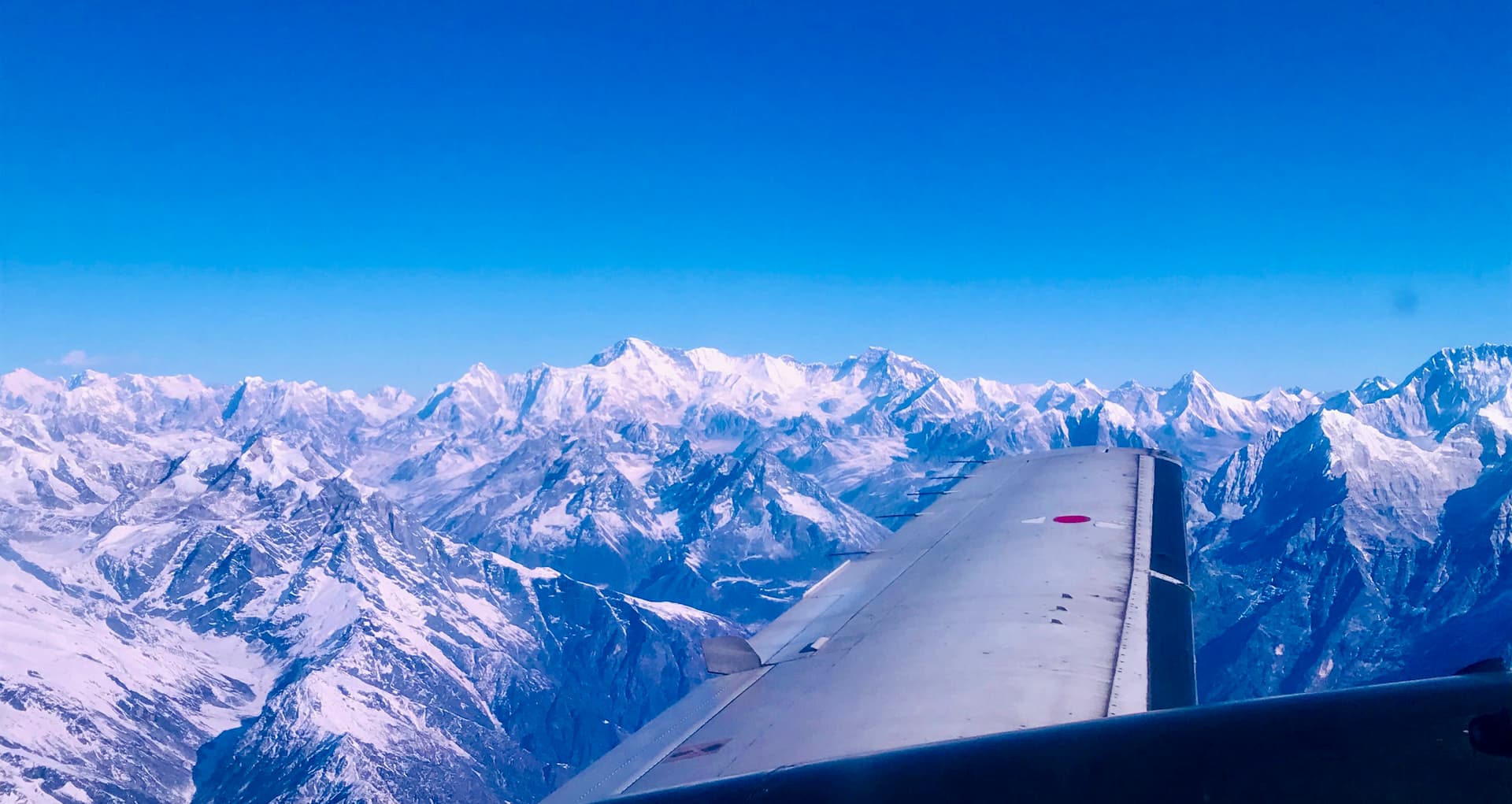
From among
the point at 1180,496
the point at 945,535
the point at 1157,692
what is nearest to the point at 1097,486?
the point at 1180,496

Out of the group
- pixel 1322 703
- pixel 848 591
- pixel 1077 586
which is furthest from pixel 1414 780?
pixel 848 591

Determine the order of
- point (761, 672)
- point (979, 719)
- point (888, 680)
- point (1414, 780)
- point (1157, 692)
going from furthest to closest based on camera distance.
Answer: point (761, 672) < point (888, 680) < point (1157, 692) < point (979, 719) < point (1414, 780)

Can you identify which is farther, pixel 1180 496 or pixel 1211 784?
pixel 1180 496

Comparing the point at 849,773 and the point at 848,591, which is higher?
the point at 849,773

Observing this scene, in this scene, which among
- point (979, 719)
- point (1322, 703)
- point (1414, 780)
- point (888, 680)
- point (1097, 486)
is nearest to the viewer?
point (1414, 780)

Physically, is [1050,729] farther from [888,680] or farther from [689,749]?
[888,680]

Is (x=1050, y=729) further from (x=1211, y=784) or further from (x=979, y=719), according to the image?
(x=979, y=719)
